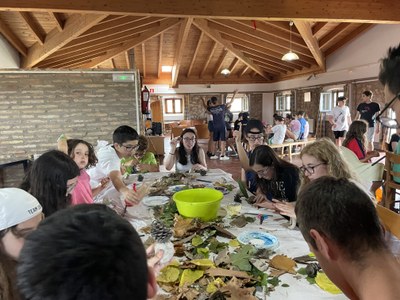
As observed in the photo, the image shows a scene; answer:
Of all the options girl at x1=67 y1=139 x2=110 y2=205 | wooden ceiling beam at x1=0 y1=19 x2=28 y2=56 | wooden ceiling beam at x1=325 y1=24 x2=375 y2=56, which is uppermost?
wooden ceiling beam at x1=325 y1=24 x2=375 y2=56

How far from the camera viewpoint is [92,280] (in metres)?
0.44

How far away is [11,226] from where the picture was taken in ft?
3.11

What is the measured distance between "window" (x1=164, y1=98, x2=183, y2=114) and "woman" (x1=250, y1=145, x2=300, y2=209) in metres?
12.0

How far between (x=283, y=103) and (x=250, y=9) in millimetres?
9589

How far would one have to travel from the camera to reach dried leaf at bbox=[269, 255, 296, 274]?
3.92ft

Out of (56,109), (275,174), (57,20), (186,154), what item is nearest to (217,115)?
(56,109)

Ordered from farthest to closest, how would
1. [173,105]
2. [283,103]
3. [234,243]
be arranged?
[173,105] → [283,103] → [234,243]

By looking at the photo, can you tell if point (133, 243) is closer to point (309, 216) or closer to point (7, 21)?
point (309, 216)

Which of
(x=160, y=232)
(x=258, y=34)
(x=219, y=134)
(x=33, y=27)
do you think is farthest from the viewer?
(x=219, y=134)

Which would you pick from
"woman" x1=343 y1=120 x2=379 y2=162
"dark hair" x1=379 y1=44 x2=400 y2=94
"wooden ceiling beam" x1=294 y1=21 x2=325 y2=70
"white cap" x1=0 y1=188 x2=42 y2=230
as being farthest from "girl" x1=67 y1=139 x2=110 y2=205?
"wooden ceiling beam" x1=294 y1=21 x2=325 y2=70

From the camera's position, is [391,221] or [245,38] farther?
[245,38]

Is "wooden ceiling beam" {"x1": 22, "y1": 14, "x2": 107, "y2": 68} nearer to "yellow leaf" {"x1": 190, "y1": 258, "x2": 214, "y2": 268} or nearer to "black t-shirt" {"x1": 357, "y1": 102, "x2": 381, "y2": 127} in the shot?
"yellow leaf" {"x1": 190, "y1": 258, "x2": 214, "y2": 268}

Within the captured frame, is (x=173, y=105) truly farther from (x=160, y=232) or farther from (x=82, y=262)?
(x=82, y=262)

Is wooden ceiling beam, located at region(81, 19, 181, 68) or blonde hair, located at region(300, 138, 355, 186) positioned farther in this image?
wooden ceiling beam, located at region(81, 19, 181, 68)
